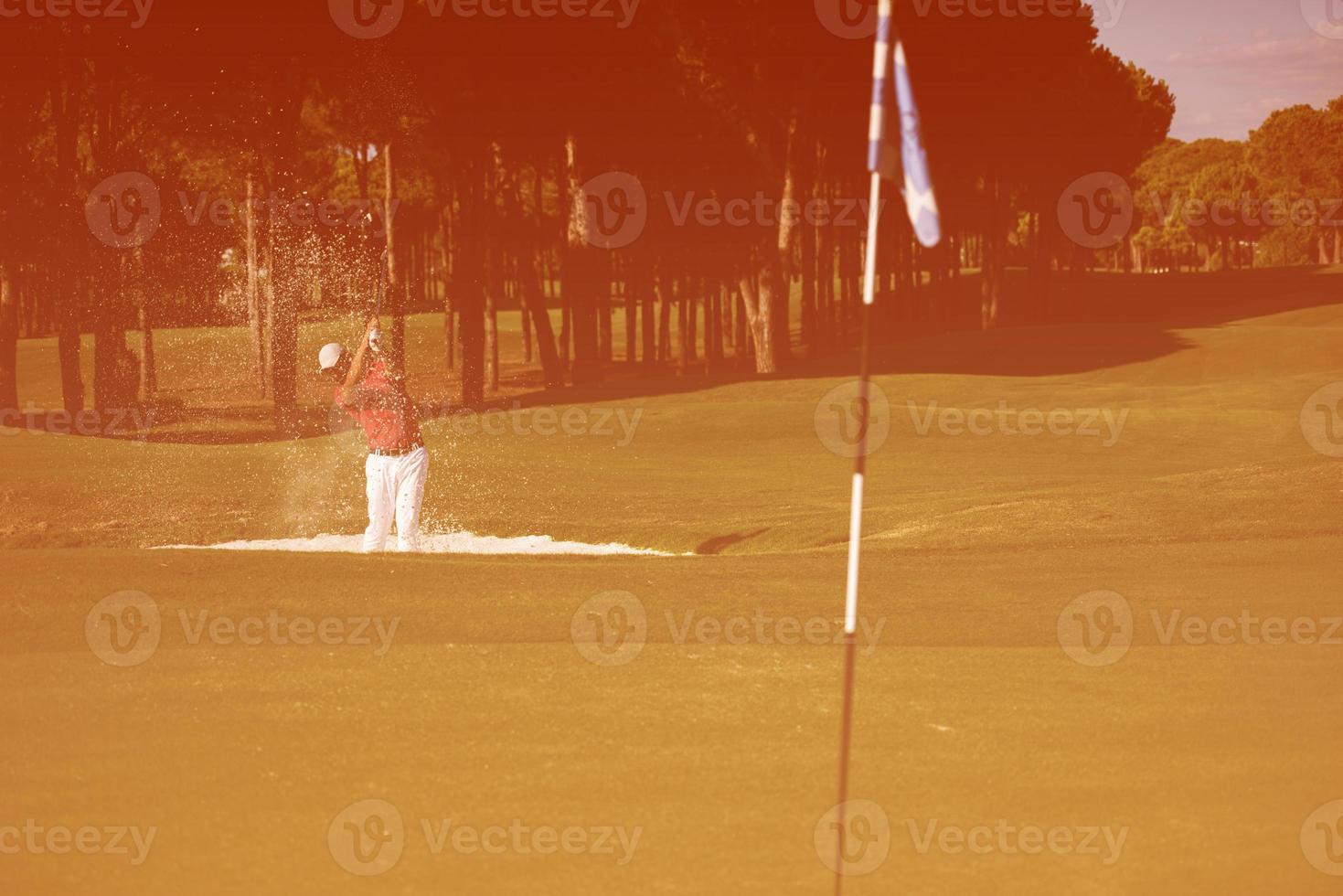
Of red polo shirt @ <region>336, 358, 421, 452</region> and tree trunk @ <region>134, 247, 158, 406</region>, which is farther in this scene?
tree trunk @ <region>134, 247, 158, 406</region>

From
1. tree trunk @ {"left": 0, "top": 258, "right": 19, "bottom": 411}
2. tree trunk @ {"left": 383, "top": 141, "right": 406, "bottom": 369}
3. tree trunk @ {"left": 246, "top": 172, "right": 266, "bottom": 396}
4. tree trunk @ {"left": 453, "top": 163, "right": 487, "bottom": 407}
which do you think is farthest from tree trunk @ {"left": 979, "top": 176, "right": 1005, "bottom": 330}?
tree trunk @ {"left": 0, "top": 258, "right": 19, "bottom": 411}

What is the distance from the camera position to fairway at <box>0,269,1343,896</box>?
23.4 feet

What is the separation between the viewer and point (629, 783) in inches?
314

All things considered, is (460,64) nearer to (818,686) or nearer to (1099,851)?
(818,686)

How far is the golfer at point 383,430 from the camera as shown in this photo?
18984mm

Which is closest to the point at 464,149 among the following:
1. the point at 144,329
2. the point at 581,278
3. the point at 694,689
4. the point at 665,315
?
the point at 581,278

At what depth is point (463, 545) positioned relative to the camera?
898 inches

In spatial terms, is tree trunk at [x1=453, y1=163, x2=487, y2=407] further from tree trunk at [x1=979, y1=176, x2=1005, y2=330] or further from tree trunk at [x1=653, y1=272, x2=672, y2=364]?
tree trunk at [x1=979, y1=176, x2=1005, y2=330]

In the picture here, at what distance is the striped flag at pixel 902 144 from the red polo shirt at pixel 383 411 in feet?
41.1

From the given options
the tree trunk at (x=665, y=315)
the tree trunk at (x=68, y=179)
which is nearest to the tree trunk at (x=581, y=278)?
the tree trunk at (x=665, y=315)

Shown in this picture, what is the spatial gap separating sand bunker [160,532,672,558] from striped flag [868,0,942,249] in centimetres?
1445

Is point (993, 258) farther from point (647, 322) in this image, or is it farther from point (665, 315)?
point (647, 322)

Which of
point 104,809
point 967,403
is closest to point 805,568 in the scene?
point 104,809

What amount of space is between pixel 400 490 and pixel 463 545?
3.14 metres
